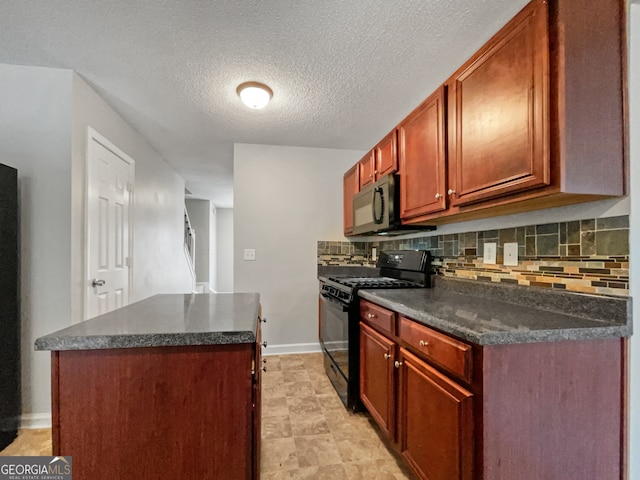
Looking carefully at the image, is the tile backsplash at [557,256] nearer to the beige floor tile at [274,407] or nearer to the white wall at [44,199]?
the beige floor tile at [274,407]

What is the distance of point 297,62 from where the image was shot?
73.7 inches

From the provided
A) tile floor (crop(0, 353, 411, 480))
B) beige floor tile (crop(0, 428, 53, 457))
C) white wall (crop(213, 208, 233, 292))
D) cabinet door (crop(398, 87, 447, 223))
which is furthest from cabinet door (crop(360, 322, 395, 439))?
white wall (crop(213, 208, 233, 292))

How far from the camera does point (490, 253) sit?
1679 millimetres

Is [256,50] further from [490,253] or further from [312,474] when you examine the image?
[312,474]

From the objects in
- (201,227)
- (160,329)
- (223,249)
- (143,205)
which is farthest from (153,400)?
(223,249)

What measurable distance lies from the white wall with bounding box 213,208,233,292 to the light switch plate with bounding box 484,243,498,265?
779cm

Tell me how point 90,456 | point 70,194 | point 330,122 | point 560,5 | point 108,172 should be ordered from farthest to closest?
point 330,122, point 108,172, point 70,194, point 560,5, point 90,456

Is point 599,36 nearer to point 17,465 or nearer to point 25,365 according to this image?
point 17,465

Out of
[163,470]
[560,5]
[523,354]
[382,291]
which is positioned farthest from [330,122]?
[163,470]

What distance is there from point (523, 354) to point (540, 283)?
0.54m

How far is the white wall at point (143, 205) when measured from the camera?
2080mm

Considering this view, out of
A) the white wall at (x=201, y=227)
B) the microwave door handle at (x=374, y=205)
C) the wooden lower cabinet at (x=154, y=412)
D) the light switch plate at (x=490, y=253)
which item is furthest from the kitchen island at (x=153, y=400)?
the white wall at (x=201, y=227)

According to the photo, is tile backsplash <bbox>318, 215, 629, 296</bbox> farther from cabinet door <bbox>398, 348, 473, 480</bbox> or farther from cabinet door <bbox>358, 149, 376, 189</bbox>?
cabinet door <bbox>358, 149, 376, 189</bbox>

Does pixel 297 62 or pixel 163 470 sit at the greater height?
pixel 297 62
